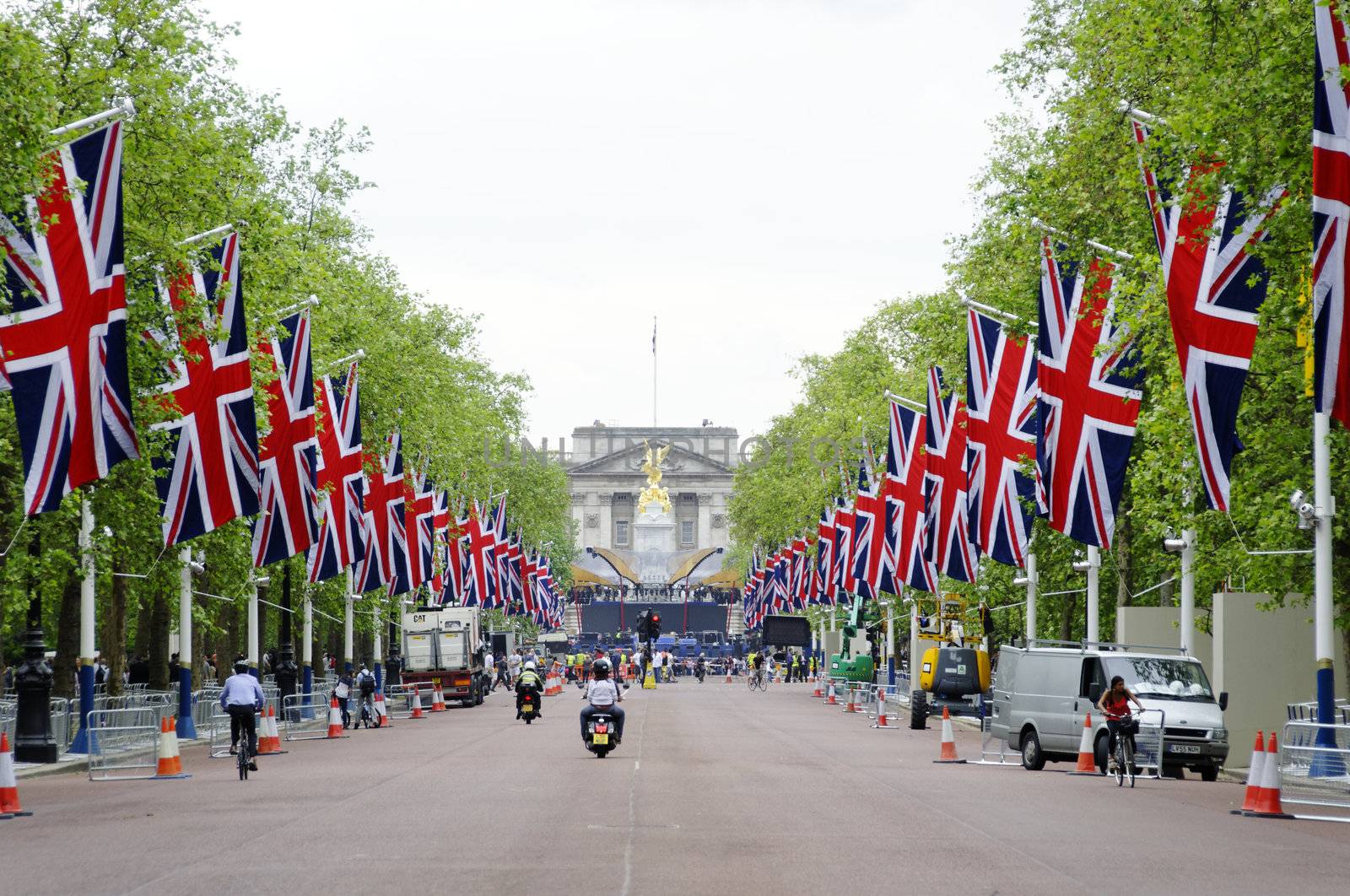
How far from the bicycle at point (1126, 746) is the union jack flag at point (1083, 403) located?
122 inches

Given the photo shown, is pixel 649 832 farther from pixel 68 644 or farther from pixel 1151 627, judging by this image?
pixel 68 644

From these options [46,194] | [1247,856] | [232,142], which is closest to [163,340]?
[46,194]

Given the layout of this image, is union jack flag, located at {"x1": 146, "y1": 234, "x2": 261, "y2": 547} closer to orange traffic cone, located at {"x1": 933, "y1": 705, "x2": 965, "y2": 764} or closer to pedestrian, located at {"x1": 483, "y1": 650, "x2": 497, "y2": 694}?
orange traffic cone, located at {"x1": 933, "y1": 705, "x2": 965, "y2": 764}

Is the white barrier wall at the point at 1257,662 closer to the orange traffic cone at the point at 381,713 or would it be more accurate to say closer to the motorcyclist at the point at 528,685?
the motorcyclist at the point at 528,685

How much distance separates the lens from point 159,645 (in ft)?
157

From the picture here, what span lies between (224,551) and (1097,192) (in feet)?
58.4

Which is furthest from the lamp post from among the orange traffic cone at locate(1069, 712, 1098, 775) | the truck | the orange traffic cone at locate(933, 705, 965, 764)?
the truck

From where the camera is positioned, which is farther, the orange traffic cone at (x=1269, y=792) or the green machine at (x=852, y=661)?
the green machine at (x=852, y=661)

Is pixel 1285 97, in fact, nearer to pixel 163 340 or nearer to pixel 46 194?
pixel 46 194

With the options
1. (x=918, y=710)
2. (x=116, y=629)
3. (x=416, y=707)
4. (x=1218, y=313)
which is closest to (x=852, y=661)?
(x=416, y=707)

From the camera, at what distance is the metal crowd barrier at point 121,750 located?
2908cm

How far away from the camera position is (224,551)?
4034 cm

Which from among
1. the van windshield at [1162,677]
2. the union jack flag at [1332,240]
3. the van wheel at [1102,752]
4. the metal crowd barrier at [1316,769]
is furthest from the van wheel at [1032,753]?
the union jack flag at [1332,240]

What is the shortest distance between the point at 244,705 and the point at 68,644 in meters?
15.7
